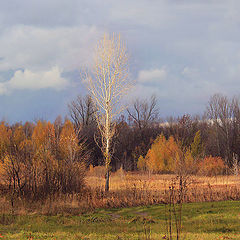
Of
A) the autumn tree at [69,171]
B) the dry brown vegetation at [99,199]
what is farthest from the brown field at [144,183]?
the autumn tree at [69,171]

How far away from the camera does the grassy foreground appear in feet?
27.5

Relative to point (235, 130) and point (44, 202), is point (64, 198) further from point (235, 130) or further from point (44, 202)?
point (235, 130)

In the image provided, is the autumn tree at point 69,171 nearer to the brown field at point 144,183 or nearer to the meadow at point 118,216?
the meadow at point 118,216

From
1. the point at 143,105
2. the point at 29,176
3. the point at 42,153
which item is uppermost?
the point at 143,105

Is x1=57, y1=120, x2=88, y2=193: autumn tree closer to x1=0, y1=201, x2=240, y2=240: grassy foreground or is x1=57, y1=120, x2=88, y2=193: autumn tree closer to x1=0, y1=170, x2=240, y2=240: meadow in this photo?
x1=0, y1=170, x2=240, y2=240: meadow

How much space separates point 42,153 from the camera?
1538 cm

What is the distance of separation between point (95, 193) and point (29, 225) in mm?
5367

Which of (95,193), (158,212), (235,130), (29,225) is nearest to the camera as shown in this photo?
(29,225)

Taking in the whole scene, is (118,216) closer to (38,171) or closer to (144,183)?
(38,171)

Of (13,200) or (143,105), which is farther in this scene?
(143,105)

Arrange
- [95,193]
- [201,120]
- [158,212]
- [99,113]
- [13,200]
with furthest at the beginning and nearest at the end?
[201,120]
[99,113]
[95,193]
[13,200]
[158,212]


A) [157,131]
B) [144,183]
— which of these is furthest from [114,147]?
[157,131]

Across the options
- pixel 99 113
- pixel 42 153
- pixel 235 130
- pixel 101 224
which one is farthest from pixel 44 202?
pixel 235 130

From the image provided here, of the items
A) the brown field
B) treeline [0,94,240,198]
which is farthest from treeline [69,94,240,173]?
the brown field
